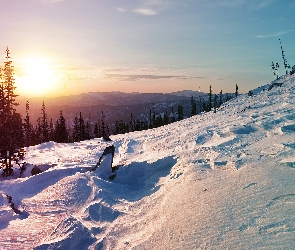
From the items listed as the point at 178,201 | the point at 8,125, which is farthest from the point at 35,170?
the point at 178,201

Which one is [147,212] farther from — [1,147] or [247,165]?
[1,147]

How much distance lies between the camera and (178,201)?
634 centimetres

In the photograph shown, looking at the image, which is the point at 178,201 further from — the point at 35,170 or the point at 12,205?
the point at 35,170

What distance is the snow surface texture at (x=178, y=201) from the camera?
15.0 ft

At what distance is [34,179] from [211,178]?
28.4 ft

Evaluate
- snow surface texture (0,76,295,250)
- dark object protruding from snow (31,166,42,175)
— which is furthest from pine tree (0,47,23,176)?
snow surface texture (0,76,295,250)

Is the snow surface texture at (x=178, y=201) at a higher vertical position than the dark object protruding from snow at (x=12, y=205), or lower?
higher

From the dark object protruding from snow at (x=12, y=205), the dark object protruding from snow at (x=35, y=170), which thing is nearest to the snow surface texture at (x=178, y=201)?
the dark object protruding from snow at (x=12, y=205)

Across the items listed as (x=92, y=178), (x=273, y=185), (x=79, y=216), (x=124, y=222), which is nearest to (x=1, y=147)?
(x=92, y=178)

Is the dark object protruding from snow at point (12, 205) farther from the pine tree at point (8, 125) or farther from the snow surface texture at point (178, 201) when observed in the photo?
the pine tree at point (8, 125)

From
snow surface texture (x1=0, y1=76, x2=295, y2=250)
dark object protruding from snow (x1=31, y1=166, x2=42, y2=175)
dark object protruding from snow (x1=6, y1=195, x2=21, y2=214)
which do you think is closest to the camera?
snow surface texture (x1=0, y1=76, x2=295, y2=250)

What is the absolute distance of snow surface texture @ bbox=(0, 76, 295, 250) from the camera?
4574mm

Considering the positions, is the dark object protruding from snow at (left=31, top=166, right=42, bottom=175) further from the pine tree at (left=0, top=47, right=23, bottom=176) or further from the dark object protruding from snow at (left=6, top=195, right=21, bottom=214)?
the dark object protruding from snow at (left=6, top=195, right=21, bottom=214)

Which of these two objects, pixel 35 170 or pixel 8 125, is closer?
pixel 35 170
